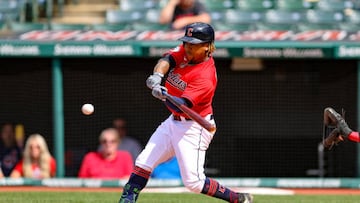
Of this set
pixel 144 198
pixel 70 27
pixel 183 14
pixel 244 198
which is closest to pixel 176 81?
pixel 244 198

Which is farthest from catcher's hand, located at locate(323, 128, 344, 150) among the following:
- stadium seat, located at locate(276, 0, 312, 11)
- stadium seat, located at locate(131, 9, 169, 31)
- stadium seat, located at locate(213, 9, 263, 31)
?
stadium seat, located at locate(276, 0, 312, 11)

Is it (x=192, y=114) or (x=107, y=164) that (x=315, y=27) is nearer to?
(x=107, y=164)

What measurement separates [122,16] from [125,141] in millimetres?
2478

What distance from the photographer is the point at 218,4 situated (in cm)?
1216

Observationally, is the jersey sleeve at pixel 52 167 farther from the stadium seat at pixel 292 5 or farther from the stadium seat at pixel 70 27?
the stadium seat at pixel 292 5

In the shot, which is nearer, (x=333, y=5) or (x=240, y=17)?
(x=240, y=17)

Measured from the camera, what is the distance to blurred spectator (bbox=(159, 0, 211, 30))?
9680 millimetres

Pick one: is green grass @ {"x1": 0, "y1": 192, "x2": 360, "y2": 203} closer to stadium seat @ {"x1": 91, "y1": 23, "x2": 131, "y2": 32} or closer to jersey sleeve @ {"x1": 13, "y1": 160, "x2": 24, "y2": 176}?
jersey sleeve @ {"x1": 13, "y1": 160, "x2": 24, "y2": 176}

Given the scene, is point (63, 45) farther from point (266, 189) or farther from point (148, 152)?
point (148, 152)

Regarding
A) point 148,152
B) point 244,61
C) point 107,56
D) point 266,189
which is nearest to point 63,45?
point 107,56

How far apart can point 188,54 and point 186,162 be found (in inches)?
30.9

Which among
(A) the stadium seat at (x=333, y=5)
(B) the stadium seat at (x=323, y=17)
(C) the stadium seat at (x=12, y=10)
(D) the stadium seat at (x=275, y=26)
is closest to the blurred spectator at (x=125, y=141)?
(D) the stadium seat at (x=275, y=26)

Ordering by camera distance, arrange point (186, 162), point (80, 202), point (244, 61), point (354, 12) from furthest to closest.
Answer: point (354, 12) < point (244, 61) < point (80, 202) < point (186, 162)

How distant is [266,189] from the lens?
9297 millimetres
